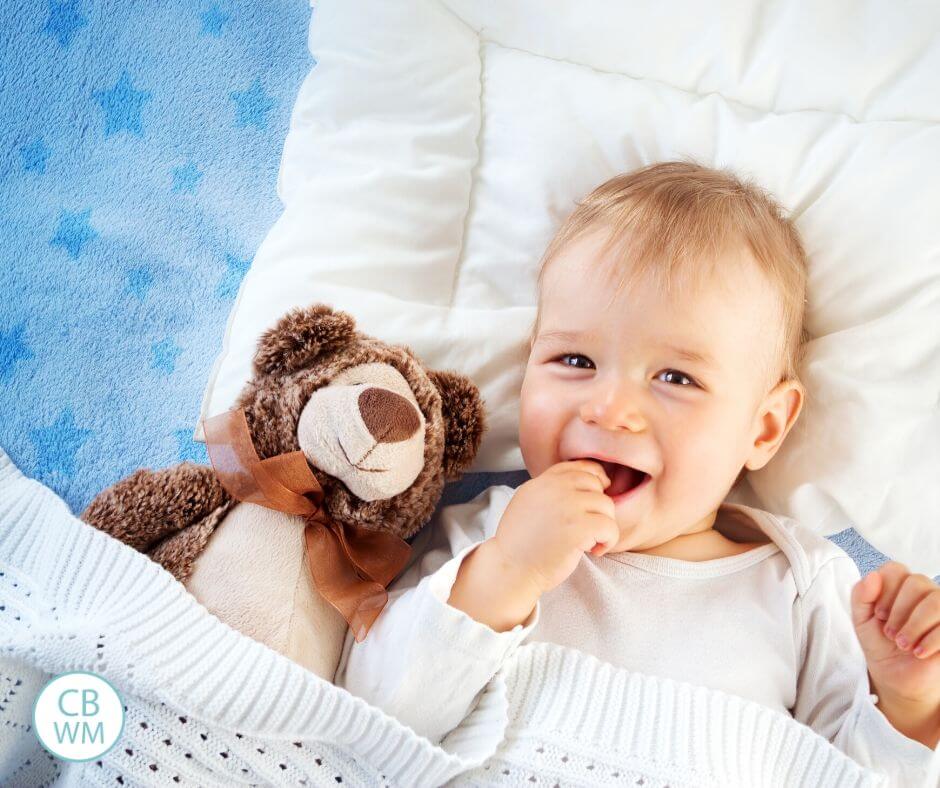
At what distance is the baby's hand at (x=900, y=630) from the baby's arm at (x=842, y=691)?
42 mm

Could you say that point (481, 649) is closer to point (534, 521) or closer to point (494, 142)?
point (534, 521)

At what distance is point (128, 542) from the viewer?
1.00m

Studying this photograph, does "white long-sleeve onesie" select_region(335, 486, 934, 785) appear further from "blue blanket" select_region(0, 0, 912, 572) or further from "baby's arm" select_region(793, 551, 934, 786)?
"blue blanket" select_region(0, 0, 912, 572)

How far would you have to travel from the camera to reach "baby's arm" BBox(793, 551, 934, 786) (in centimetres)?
99

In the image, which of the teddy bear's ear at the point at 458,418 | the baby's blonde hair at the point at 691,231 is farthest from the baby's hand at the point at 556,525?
the baby's blonde hair at the point at 691,231

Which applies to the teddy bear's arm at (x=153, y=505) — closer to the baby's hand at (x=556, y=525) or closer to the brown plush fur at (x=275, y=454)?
the brown plush fur at (x=275, y=454)

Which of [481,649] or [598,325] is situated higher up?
[598,325]

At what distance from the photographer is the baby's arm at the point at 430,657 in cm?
96

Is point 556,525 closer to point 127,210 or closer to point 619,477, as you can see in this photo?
point 619,477

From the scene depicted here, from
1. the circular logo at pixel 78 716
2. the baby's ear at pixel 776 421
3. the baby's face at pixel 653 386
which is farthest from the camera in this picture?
the baby's ear at pixel 776 421

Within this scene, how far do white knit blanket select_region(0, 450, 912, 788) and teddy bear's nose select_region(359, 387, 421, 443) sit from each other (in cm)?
25

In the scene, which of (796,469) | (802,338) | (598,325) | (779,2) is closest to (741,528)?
(796,469)

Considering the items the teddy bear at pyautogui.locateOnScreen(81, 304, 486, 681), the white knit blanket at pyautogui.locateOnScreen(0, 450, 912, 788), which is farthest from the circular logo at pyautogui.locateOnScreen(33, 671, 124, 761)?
the teddy bear at pyautogui.locateOnScreen(81, 304, 486, 681)

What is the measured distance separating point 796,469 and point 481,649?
0.51 metres
